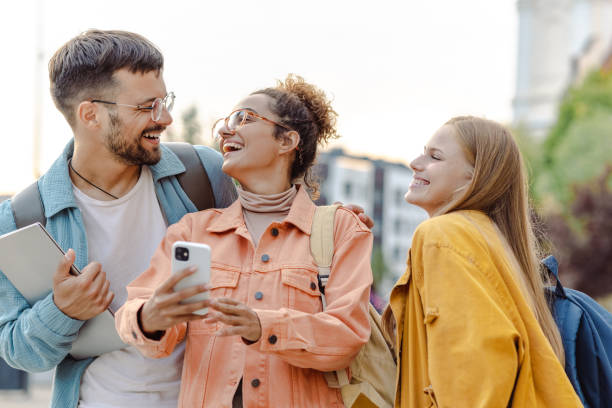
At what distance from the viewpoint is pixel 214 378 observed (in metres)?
3.59

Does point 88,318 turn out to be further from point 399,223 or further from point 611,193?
point 399,223

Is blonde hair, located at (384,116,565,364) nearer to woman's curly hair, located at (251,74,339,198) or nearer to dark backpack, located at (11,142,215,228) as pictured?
woman's curly hair, located at (251,74,339,198)

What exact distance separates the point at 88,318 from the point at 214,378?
0.77 metres

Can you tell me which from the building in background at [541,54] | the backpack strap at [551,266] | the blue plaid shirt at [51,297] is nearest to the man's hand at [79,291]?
the blue plaid shirt at [51,297]

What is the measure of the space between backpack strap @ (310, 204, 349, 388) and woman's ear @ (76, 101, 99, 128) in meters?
1.31

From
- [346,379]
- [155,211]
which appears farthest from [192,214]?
[346,379]

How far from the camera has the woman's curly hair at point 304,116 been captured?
4.31 m

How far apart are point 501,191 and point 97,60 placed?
2114 mm

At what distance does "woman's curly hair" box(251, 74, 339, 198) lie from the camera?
431 centimetres

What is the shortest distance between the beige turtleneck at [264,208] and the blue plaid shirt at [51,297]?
485mm

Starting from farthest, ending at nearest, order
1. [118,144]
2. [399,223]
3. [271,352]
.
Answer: [399,223]
[118,144]
[271,352]

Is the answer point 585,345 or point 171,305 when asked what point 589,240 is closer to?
point 585,345

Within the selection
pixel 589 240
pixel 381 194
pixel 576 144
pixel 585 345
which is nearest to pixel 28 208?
pixel 585 345

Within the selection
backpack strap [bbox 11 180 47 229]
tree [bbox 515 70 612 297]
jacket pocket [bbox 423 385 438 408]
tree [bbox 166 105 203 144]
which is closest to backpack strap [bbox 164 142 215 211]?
backpack strap [bbox 11 180 47 229]
